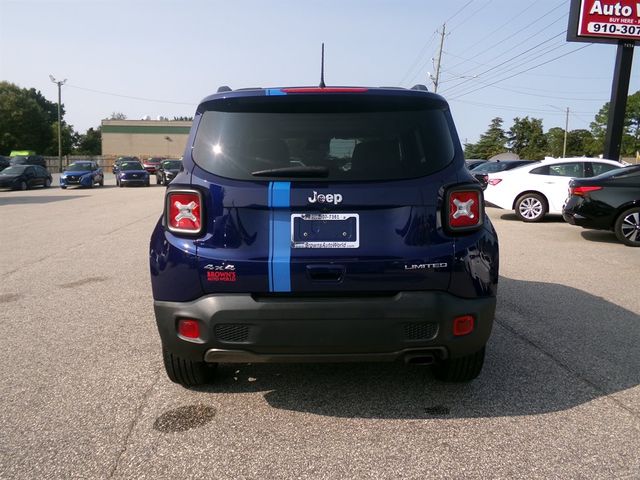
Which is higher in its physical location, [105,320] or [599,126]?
[599,126]

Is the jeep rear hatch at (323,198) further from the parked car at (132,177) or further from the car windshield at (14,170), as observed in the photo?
the parked car at (132,177)

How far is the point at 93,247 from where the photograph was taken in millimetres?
9352

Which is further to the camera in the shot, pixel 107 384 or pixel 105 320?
pixel 105 320

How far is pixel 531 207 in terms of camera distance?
1300 cm

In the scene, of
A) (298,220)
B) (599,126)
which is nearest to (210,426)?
(298,220)

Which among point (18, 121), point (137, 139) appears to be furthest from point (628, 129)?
point (18, 121)

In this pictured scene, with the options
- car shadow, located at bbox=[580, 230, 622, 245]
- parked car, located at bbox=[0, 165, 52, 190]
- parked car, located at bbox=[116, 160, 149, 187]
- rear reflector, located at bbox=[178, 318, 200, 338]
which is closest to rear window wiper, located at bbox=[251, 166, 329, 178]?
rear reflector, located at bbox=[178, 318, 200, 338]

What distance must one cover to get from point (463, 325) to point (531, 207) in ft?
36.1

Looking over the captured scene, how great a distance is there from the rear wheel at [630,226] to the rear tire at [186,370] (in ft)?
27.4

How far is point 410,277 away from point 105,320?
3406mm

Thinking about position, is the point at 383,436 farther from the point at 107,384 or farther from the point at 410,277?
the point at 107,384

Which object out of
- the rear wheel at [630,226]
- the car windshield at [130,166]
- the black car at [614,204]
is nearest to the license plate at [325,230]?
the black car at [614,204]

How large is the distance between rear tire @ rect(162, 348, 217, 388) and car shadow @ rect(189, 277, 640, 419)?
96 millimetres

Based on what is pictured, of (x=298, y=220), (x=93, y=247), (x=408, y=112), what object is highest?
(x=408, y=112)
